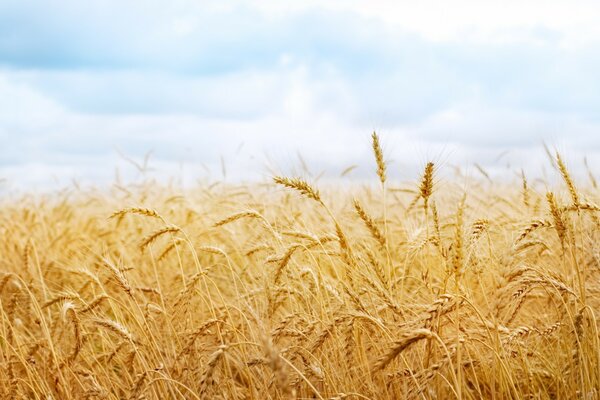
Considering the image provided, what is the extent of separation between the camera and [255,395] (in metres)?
2.63

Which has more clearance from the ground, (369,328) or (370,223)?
(370,223)

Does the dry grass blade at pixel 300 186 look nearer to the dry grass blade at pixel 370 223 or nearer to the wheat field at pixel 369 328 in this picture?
the wheat field at pixel 369 328

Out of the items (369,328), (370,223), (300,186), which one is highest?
(300,186)

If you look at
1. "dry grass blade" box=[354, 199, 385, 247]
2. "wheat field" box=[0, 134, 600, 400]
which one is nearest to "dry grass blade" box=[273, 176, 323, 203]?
"wheat field" box=[0, 134, 600, 400]

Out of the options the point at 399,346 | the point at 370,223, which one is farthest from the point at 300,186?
the point at 399,346

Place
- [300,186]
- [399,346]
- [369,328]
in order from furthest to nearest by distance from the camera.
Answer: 1. [369,328]
2. [300,186]
3. [399,346]

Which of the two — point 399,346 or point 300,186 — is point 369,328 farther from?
point 399,346

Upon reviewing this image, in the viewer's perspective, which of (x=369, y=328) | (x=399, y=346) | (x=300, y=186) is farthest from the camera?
(x=369, y=328)

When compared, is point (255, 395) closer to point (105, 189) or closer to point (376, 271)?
point (376, 271)

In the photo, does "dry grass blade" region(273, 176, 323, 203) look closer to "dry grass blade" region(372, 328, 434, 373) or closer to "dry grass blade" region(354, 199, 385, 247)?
"dry grass blade" region(354, 199, 385, 247)

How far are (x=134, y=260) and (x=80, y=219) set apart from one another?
128 inches

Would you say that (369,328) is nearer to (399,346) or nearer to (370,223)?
(370,223)

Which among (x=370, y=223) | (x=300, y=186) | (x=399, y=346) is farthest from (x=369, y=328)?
(x=399, y=346)

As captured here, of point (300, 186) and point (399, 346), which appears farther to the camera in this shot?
point (300, 186)
